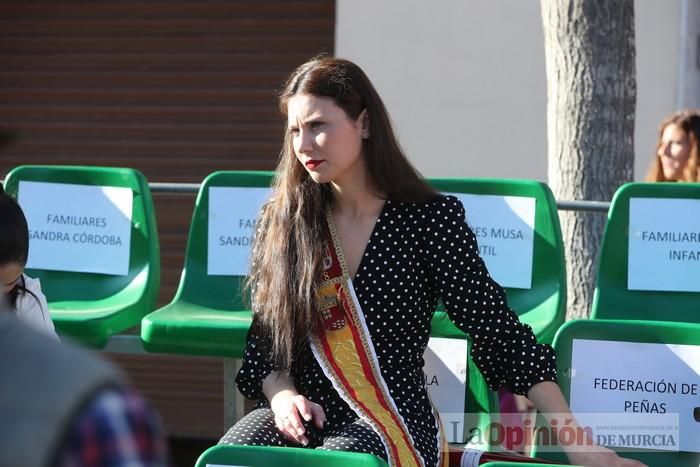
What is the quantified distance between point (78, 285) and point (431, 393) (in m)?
A: 1.66

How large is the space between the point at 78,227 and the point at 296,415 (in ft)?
6.45

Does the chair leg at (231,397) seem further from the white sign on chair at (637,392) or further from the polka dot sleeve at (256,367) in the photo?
the white sign on chair at (637,392)

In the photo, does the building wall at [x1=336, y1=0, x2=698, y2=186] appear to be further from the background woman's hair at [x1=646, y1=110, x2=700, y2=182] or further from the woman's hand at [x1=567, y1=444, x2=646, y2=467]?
the woman's hand at [x1=567, y1=444, x2=646, y2=467]

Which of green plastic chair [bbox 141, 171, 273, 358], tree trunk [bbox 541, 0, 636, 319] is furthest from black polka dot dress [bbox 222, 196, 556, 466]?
tree trunk [bbox 541, 0, 636, 319]

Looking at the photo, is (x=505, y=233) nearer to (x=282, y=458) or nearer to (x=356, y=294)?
(x=356, y=294)

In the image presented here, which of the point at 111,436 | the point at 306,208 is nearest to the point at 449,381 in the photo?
the point at 306,208

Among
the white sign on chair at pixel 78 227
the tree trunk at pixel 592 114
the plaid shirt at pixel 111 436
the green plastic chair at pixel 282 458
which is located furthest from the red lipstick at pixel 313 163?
the plaid shirt at pixel 111 436

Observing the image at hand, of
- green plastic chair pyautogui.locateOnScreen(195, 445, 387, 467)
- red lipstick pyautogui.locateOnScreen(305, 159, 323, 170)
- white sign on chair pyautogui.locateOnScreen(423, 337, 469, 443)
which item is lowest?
white sign on chair pyautogui.locateOnScreen(423, 337, 469, 443)

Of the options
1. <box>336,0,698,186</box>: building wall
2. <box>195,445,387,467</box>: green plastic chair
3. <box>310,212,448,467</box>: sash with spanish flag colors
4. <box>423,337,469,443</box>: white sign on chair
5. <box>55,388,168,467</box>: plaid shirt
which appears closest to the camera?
<box>55,388,168,467</box>: plaid shirt

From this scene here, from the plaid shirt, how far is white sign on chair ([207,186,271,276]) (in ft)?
10.7

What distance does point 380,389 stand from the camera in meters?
2.92

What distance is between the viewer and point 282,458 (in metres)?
2.37

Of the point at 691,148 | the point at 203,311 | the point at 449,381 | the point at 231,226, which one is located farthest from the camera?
the point at 691,148

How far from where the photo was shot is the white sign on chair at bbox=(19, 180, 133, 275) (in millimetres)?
4477
